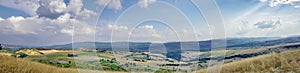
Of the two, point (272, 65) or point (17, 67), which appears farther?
point (272, 65)

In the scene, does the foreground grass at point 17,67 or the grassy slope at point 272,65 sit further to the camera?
the grassy slope at point 272,65

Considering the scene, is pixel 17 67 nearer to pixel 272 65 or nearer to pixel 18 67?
Answer: pixel 18 67

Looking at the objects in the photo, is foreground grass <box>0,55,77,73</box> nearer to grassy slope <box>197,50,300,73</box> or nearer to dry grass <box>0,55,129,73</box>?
dry grass <box>0,55,129,73</box>

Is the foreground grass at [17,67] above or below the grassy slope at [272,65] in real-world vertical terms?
above

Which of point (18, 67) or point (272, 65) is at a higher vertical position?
point (18, 67)

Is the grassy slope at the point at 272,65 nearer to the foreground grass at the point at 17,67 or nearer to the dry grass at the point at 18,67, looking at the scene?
the dry grass at the point at 18,67

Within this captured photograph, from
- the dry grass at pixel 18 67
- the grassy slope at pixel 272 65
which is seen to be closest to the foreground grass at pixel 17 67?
the dry grass at pixel 18 67

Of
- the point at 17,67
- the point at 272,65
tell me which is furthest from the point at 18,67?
the point at 272,65

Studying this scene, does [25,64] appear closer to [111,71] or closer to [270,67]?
[111,71]

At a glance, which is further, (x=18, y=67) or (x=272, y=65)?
(x=272, y=65)

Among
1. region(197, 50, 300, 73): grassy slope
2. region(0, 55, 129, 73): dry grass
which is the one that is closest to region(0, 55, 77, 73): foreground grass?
region(0, 55, 129, 73): dry grass

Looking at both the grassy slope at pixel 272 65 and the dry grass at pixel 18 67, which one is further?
the grassy slope at pixel 272 65
